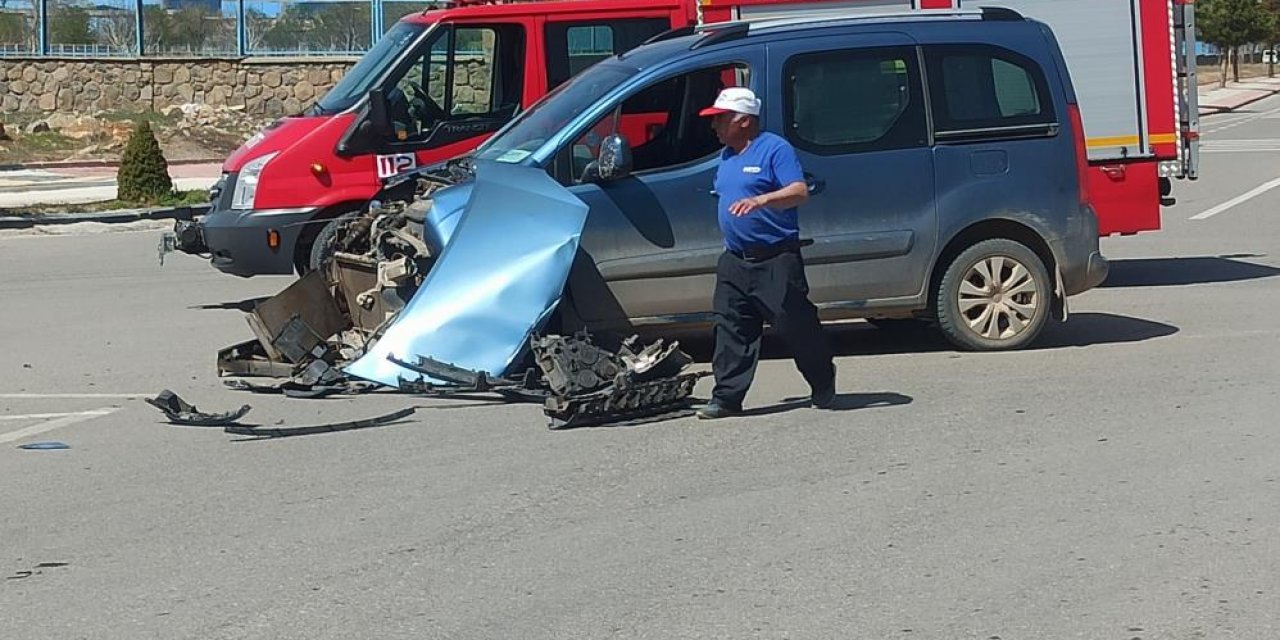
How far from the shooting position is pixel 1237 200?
19531mm

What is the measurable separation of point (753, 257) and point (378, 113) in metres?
4.94

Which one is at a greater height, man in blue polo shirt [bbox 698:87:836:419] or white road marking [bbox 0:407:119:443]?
man in blue polo shirt [bbox 698:87:836:419]

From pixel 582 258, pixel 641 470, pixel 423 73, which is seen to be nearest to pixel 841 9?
pixel 423 73

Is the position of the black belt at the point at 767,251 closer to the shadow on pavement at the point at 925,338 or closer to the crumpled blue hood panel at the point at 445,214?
the crumpled blue hood panel at the point at 445,214

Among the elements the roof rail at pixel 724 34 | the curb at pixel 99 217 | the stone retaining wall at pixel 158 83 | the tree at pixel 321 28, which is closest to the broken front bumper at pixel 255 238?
the roof rail at pixel 724 34

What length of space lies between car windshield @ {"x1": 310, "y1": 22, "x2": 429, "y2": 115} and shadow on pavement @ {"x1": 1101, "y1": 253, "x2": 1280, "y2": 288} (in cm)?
578

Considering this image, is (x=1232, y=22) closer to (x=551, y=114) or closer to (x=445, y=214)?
(x=551, y=114)

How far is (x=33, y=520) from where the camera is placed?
6.73 m

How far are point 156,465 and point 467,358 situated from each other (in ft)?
6.20

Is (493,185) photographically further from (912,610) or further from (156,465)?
(912,610)

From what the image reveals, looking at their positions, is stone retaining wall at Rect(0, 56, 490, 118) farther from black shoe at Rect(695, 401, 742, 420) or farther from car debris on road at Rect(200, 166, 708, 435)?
black shoe at Rect(695, 401, 742, 420)

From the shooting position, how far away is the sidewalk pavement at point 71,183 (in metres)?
22.3

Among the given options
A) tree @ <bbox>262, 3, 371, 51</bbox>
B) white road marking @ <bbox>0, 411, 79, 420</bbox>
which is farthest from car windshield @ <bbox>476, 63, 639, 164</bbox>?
tree @ <bbox>262, 3, 371, 51</bbox>

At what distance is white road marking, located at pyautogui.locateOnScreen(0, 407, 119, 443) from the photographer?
27.7 ft
